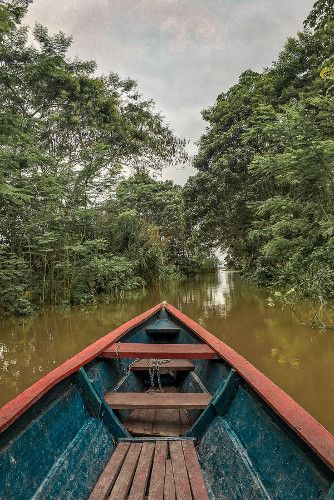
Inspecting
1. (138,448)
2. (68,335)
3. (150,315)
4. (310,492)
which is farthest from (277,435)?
(68,335)

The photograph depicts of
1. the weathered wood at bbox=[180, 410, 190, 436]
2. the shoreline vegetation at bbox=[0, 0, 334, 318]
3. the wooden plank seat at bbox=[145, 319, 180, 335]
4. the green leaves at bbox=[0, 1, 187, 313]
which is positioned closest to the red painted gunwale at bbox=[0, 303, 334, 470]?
the weathered wood at bbox=[180, 410, 190, 436]

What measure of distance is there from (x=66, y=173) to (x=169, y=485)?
10.6m

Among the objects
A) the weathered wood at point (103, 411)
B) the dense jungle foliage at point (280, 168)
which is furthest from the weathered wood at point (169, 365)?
the dense jungle foliage at point (280, 168)

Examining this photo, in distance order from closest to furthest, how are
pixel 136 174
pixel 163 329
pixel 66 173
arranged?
pixel 163 329
pixel 66 173
pixel 136 174

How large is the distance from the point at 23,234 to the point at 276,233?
6973mm

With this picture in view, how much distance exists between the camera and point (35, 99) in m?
13.1

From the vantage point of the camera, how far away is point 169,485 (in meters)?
1.77

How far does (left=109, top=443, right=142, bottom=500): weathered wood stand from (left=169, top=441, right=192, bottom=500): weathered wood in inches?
9.0

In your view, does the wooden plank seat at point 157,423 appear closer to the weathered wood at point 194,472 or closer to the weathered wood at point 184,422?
the weathered wood at point 184,422

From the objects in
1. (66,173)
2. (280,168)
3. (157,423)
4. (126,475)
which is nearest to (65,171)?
(66,173)

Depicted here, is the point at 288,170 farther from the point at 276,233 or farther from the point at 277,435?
the point at 277,435

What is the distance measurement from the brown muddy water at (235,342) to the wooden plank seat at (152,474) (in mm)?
1558

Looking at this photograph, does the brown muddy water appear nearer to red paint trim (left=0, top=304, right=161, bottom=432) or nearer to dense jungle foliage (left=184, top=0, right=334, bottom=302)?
dense jungle foliage (left=184, top=0, right=334, bottom=302)

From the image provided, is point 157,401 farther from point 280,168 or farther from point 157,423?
point 280,168
